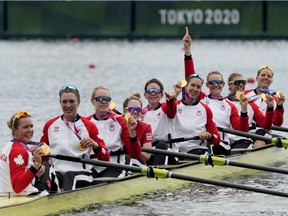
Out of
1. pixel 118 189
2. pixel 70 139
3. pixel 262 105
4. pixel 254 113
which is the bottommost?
pixel 118 189

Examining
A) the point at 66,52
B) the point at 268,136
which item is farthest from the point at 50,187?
the point at 66,52

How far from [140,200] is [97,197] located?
1.06m

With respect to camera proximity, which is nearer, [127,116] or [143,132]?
[127,116]

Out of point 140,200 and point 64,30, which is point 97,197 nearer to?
point 140,200

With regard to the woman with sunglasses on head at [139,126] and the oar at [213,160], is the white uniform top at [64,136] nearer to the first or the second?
the woman with sunglasses on head at [139,126]

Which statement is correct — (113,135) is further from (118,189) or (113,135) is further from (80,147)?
(80,147)

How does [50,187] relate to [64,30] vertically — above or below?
below

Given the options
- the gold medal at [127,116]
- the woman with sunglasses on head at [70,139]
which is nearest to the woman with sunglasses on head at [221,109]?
the gold medal at [127,116]

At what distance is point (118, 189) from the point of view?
15.9 metres

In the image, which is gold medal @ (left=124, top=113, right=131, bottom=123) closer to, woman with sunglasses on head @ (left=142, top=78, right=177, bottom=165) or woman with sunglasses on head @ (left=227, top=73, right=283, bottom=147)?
woman with sunglasses on head @ (left=142, top=78, right=177, bottom=165)

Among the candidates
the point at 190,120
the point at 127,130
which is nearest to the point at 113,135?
the point at 127,130

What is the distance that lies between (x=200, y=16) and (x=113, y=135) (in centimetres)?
3104

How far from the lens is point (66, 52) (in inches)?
1786

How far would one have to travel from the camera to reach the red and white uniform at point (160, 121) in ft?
58.5
